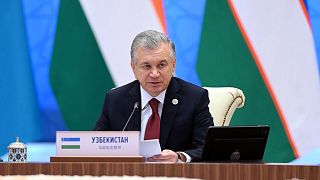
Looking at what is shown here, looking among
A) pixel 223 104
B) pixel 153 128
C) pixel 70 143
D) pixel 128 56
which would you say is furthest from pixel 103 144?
pixel 128 56

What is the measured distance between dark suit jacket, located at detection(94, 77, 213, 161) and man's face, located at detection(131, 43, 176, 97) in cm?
7

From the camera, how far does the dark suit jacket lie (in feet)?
9.78

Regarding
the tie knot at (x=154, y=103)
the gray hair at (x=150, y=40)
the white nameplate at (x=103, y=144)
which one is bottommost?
the white nameplate at (x=103, y=144)

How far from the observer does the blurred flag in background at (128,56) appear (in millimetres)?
4133

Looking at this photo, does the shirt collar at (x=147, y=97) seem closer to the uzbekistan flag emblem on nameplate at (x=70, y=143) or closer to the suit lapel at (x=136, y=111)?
the suit lapel at (x=136, y=111)

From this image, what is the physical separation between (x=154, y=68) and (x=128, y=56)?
1234 mm

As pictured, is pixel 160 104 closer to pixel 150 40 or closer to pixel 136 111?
pixel 136 111

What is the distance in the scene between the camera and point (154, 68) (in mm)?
3025

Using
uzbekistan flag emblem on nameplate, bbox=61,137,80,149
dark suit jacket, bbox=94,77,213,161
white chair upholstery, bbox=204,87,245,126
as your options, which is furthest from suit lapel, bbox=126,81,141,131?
uzbekistan flag emblem on nameplate, bbox=61,137,80,149

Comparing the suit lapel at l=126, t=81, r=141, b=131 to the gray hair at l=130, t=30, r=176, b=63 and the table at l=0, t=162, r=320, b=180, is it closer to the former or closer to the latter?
the gray hair at l=130, t=30, r=176, b=63

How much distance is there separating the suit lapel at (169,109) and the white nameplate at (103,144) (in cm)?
88

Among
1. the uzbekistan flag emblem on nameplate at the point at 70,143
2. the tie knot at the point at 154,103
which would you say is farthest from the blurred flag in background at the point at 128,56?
the uzbekistan flag emblem on nameplate at the point at 70,143

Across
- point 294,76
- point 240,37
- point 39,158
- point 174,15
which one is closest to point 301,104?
point 294,76

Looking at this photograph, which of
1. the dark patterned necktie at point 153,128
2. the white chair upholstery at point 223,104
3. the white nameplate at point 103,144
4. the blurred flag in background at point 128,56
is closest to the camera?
the white nameplate at point 103,144
